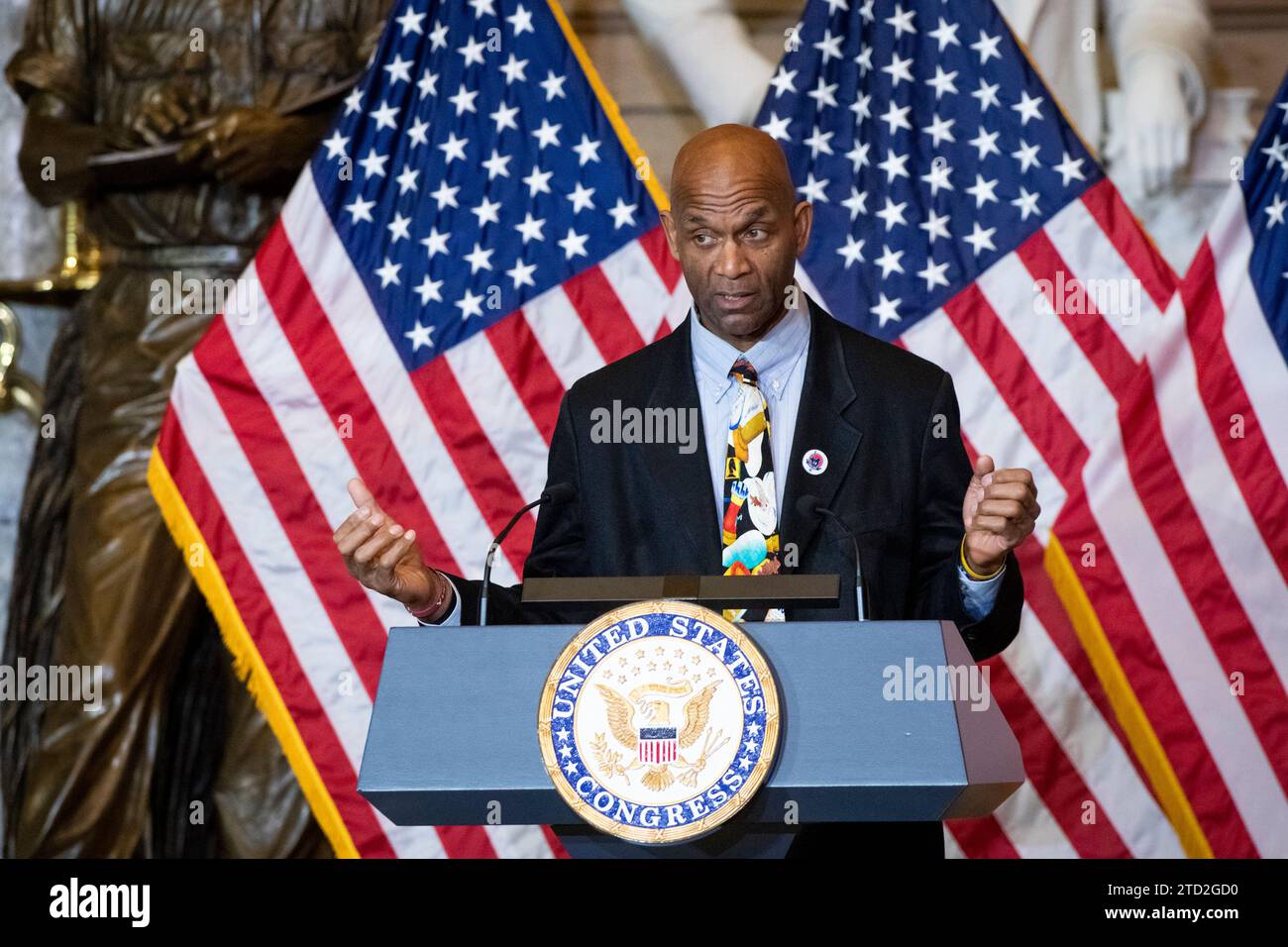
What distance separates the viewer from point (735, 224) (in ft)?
8.10

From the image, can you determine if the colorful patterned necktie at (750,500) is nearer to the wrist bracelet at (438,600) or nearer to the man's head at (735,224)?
the man's head at (735,224)

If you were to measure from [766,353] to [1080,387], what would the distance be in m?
1.89

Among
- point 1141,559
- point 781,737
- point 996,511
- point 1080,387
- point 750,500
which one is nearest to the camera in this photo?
point 781,737

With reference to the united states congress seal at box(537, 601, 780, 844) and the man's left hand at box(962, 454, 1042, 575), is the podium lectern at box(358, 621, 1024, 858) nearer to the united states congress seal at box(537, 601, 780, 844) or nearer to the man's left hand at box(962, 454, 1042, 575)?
the united states congress seal at box(537, 601, 780, 844)

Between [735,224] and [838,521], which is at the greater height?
[735,224]

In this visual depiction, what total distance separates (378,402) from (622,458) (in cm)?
194

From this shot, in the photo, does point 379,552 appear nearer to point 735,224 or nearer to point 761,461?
point 761,461

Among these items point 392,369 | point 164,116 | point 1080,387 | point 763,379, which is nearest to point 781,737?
point 763,379

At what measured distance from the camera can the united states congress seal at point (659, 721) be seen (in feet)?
5.97

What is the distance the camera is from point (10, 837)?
15.0 ft

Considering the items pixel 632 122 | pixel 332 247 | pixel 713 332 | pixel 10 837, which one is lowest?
pixel 10 837

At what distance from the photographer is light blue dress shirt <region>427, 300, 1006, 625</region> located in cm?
249
